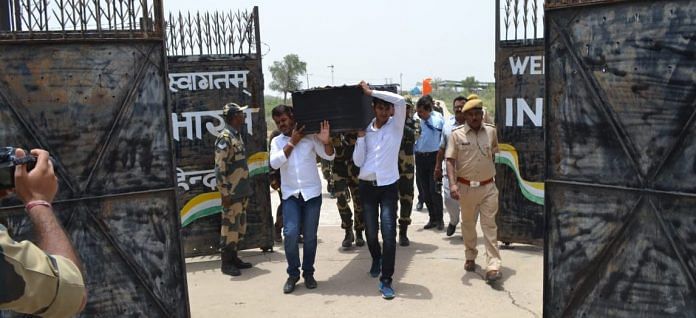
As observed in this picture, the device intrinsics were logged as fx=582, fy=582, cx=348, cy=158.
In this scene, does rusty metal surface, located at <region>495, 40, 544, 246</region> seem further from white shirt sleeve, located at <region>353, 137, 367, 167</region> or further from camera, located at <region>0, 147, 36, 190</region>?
camera, located at <region>0, 147, 36, 190</region>

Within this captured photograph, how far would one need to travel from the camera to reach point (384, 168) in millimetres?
5059

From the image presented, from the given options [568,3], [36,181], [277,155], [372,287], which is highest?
[568,3]

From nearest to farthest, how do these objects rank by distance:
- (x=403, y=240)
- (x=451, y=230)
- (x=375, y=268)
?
(x=375, y=268) → (x=403, y=240) → (x=451, y=230)

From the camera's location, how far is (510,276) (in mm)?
5602

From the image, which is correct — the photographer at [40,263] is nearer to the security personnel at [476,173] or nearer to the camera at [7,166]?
the camera at [7,166]

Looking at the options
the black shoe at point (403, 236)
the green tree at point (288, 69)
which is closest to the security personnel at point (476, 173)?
the black shoe at point (403, 236)

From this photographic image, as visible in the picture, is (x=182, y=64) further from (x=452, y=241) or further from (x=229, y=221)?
(x=452, y=241)

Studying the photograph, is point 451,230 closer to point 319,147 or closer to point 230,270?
point 319,147

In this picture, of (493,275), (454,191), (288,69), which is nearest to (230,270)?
(454,191)

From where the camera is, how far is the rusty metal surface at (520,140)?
6004 millimetres

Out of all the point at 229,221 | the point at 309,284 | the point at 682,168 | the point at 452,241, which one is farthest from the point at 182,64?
the point at 682,168

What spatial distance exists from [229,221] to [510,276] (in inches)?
112

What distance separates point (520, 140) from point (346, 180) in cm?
196

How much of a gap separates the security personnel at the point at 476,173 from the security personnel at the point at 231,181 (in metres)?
2.09
